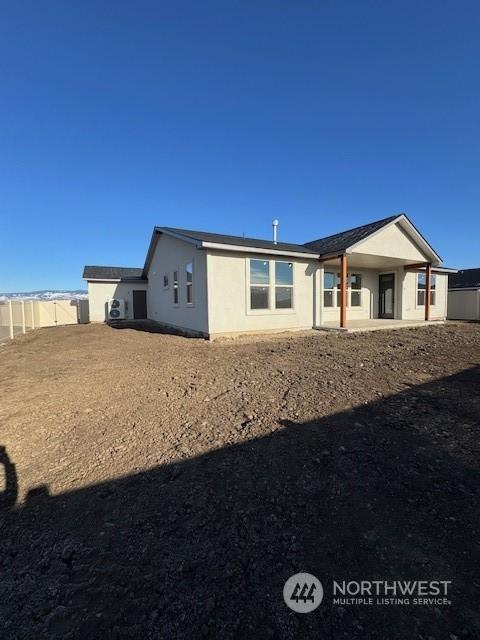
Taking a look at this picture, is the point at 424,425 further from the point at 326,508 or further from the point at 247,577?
the point at 247,577

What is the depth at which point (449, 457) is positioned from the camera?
9.53 ft

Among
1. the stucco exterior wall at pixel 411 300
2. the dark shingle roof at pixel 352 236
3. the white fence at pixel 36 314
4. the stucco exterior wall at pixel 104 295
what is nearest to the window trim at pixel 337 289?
the dark shingle roof at pixel 352 236

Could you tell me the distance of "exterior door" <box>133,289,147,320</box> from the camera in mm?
21250

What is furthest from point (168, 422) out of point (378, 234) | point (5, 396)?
point (378, 234)

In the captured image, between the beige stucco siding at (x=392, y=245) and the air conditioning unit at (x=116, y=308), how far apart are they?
15.0 metres

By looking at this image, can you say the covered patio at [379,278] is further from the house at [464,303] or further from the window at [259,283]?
the house at [464,303]

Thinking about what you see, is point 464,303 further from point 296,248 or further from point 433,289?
point 296,248

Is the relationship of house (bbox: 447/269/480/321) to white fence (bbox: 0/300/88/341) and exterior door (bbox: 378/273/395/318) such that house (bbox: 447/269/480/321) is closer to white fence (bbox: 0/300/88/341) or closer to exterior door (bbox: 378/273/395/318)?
exterior door (bbox: 378/273/395/318)

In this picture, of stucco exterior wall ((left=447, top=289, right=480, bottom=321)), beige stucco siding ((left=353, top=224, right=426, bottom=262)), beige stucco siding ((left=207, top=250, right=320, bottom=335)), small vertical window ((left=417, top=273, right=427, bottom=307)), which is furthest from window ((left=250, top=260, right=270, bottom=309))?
stucco exterior wall ((left=447, top=289, right=480, bottom=321))

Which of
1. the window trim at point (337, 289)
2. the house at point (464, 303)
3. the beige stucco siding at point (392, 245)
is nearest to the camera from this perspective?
the beige stucco siding at point (392, 245)

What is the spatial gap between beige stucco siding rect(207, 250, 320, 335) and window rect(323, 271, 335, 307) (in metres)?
2.20

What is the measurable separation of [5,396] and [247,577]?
503cm

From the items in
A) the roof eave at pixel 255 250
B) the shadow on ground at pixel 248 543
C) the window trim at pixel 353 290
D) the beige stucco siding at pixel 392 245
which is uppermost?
the beige stucco siding at pixel 392 245

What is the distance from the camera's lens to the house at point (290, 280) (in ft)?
33.3
